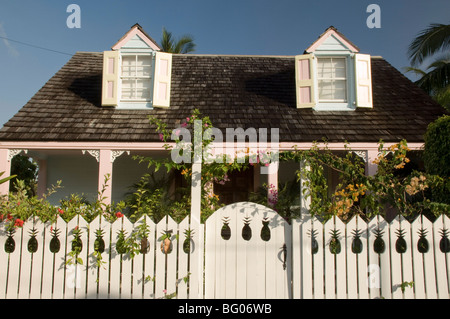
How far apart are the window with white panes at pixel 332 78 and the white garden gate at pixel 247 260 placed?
18.1 ft

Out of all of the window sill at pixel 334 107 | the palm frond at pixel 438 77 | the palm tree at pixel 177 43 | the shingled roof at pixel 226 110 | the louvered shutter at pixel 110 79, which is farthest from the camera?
the palm tree at pixel 177 43

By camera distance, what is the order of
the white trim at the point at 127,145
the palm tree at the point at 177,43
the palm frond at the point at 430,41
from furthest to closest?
the palm tree at the point at 177,43 → the palm frond at the point at 430,41 → the white trim at the point at 127,145

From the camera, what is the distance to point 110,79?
24.1 ft

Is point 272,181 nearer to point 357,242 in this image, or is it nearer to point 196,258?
point 357,242

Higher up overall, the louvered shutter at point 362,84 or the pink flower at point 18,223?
the louvered shutter at point 362,84

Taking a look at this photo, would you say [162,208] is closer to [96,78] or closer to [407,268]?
[407,268]

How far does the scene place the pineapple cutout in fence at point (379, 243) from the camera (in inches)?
120

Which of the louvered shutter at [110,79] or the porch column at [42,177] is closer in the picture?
the louvered shutter at [110,79]

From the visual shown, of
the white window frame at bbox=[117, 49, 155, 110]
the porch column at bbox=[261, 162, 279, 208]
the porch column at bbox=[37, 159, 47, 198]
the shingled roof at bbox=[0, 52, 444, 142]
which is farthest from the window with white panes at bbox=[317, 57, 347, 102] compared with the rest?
the porch column at bbox=[37, 159, 47, 198]

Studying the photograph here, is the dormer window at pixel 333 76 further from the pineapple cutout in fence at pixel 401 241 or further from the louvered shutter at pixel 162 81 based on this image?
the pineapple cutout in fence at pixel 401 241

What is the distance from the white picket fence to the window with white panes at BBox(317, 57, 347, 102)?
17.0 feet

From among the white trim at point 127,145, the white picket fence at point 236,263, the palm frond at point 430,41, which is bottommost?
the white picket fence at point 236,263

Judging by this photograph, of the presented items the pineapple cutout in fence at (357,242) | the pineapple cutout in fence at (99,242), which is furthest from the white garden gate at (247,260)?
the pineapple cutout in fence at (99,242)
